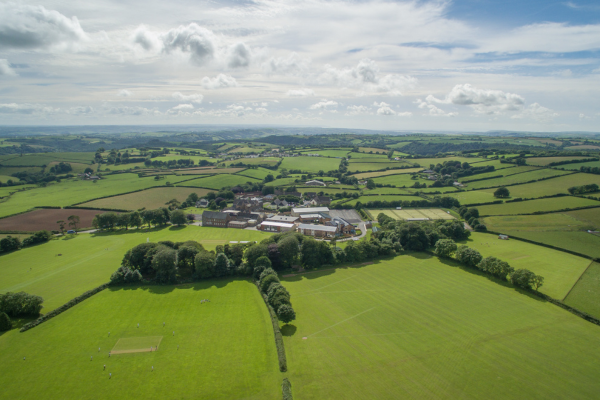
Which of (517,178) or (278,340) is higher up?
(517,178)

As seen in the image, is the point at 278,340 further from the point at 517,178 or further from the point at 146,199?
the point at 517,178

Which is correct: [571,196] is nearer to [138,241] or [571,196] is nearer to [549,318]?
[549,318]

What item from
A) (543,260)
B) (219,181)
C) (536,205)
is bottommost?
(543,260)

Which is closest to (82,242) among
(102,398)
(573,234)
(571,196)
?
(102,398)

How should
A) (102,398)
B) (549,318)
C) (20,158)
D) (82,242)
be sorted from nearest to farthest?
(102,398) < (549,318) < (82,242) < (20,158)

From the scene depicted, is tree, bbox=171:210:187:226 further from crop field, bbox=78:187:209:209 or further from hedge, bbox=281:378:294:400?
hedge, bbox=281:378:294:400

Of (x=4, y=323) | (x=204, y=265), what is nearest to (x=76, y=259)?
(x=4, y=323)

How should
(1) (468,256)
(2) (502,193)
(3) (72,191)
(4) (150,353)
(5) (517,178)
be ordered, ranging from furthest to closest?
(5) (517,178) < (3) (72,191) < (2) (502,193) < (1) (468,256) < (4) (150,353)

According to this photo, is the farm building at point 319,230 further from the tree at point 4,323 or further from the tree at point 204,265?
the tree at point 4,323

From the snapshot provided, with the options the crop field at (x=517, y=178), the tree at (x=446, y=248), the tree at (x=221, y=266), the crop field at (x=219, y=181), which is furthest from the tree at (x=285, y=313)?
the crop field at (x=517, y=178)
